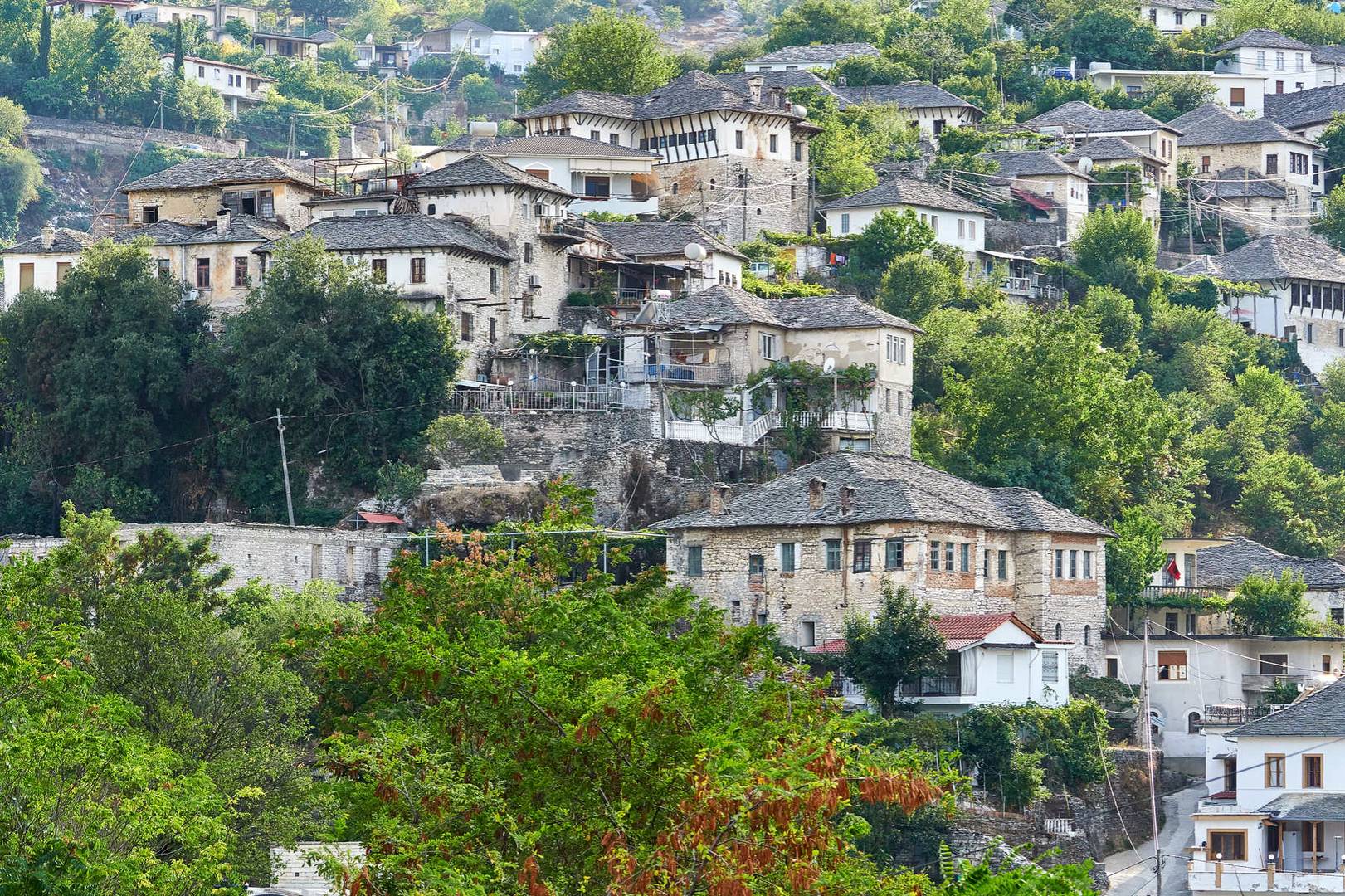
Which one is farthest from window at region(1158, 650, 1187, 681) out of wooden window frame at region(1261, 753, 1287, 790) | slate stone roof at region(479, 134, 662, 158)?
slate stone roof at region(479, 134, 662, 158)

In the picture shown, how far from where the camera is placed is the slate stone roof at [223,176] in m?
106

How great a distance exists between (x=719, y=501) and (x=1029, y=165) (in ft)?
167

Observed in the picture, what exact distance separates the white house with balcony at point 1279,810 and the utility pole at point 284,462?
1196 inches

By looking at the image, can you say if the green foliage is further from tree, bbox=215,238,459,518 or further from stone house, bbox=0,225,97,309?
stone house, bbox=0,225,97,309

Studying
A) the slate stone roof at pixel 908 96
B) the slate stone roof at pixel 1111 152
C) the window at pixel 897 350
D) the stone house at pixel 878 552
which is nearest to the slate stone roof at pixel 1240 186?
the slate stone roof at pixel 1111 152

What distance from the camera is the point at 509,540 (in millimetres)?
56188

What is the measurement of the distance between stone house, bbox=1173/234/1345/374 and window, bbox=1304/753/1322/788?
167ft

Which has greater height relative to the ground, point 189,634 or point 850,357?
point 850,357

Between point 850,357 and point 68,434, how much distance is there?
26368mm

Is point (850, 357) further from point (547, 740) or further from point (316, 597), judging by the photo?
point (547, 740)

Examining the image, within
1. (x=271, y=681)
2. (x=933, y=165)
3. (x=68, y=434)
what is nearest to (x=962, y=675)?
(x=271, y=681)

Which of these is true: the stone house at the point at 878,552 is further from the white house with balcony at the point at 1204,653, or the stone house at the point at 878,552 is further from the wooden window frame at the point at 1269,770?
the wooden window frame at the point at 1269,770

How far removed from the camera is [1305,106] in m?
155

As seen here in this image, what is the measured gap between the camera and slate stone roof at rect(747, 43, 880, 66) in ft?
500
